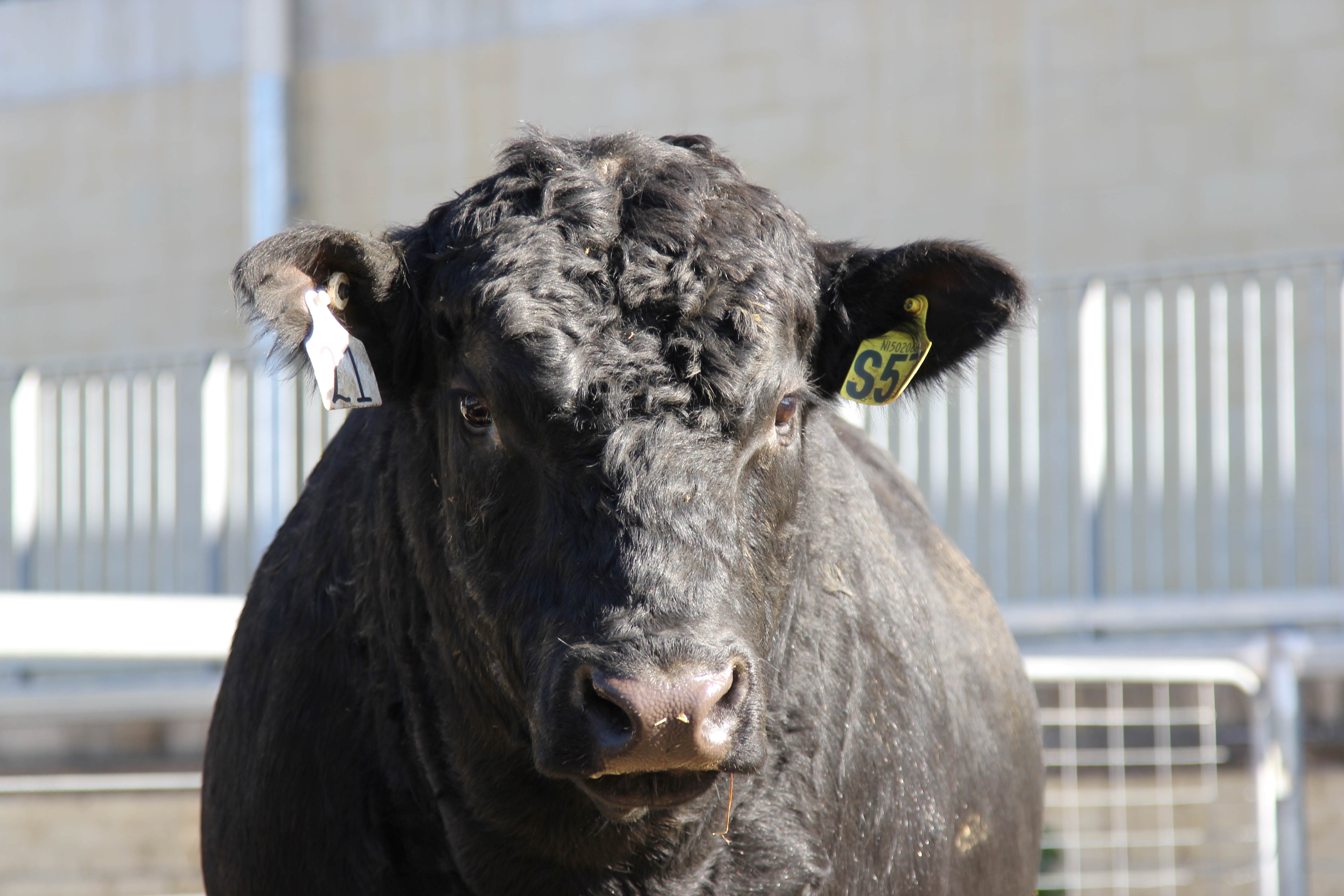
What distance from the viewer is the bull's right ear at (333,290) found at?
98.2 inches

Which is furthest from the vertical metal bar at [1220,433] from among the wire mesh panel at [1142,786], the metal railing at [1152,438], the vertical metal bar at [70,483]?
the vertical metal bar at [70,483]

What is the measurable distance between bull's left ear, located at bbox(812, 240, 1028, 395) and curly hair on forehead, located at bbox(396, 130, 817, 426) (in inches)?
3.3

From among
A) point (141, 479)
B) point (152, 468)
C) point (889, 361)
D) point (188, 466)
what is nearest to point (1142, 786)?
point (889, 361)

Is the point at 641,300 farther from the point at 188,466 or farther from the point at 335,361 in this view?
the point at 188,466

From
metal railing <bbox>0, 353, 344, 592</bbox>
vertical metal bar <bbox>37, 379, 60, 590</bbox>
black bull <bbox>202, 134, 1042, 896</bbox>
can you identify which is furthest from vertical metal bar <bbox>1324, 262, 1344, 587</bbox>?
A: vertical metal bar <bbox>37, 379, 60, 590</bbox>

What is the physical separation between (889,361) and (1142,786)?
489 centimetres

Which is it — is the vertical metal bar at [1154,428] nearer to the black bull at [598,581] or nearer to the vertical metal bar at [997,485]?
the vertical metal bar at [997,485]

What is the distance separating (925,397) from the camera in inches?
160

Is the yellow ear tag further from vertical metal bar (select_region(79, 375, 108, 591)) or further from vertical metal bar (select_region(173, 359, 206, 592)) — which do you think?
vertical metal bar (select_region(79, 375, 108, 591))

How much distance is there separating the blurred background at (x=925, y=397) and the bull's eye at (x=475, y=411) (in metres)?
1.39

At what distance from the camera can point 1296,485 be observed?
26.8 ft

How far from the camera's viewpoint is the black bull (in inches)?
87.5

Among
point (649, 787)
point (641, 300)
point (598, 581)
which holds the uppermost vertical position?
point (641, 300)

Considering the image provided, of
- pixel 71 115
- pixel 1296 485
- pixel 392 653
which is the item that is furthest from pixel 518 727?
pixel 71 115
